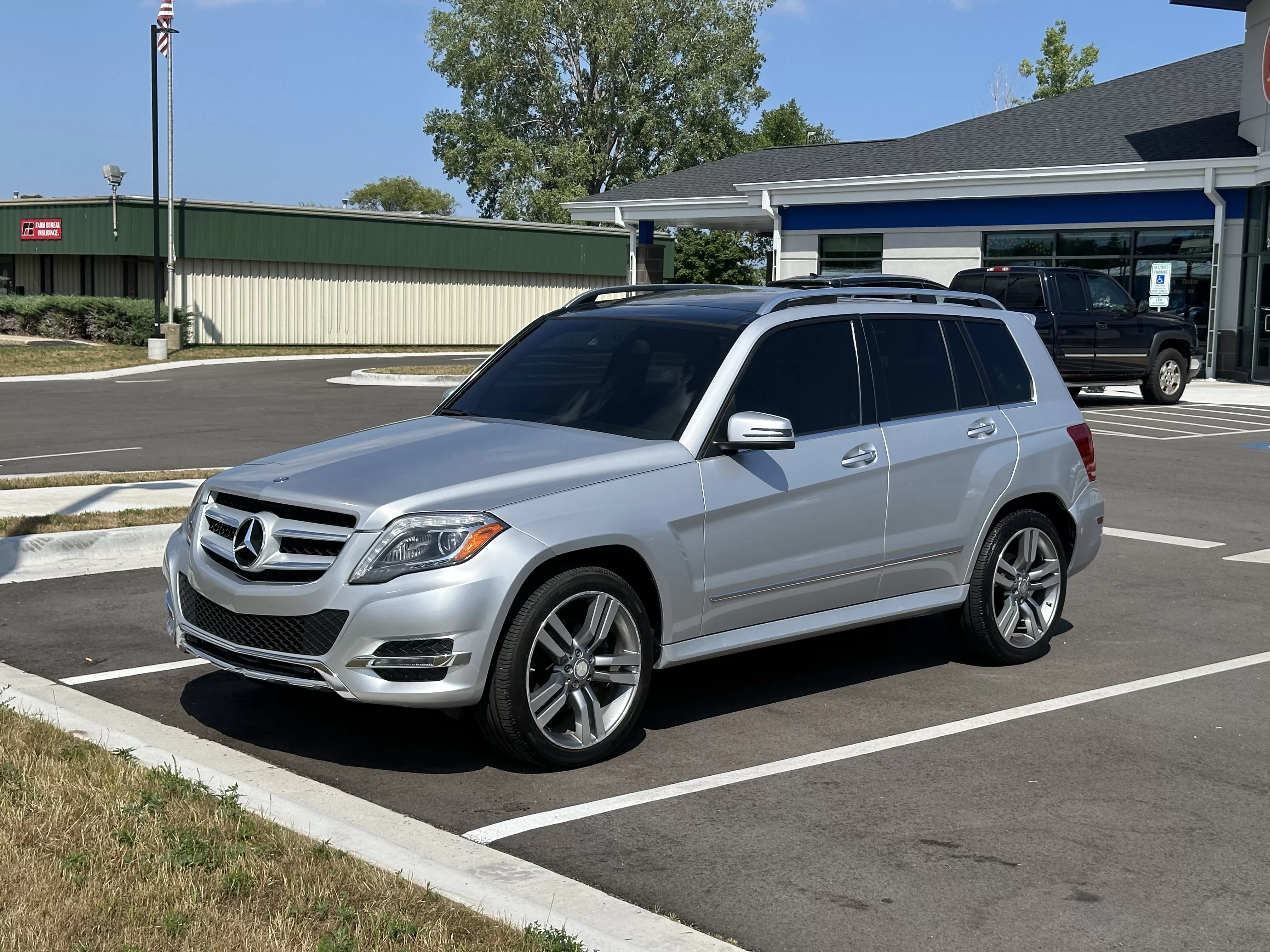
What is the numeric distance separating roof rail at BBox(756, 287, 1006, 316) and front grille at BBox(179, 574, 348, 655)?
2.53 m

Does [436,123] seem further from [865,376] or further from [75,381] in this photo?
[865,376]

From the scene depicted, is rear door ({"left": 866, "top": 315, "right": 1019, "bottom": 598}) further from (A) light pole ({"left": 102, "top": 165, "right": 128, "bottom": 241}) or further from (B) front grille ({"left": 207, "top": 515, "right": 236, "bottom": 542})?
(A) light pole ({"left": 102, "top": 165, "right": 128, "bottom": 241})

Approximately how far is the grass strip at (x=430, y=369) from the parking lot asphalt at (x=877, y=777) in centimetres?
2203

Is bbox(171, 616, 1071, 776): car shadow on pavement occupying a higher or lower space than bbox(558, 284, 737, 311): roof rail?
lower

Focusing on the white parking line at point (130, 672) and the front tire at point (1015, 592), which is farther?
the front tire at point (1015, 592)

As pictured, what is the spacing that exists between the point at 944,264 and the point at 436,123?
40622mm

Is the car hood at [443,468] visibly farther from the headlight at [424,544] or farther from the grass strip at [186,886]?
the grass strip at [186,886]

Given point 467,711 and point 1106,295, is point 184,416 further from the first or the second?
point 467,711

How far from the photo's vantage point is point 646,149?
67625 mm

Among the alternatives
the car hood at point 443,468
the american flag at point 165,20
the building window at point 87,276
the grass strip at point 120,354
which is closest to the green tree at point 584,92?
the grass strip at point 120,354

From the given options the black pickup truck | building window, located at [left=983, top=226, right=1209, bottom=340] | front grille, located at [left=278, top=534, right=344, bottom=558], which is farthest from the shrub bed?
front grille, located at [left=278, top=534, right=344, bottom=558]

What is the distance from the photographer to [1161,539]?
11.6m

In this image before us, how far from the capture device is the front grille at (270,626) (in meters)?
5.37

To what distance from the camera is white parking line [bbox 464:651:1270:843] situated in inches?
202
